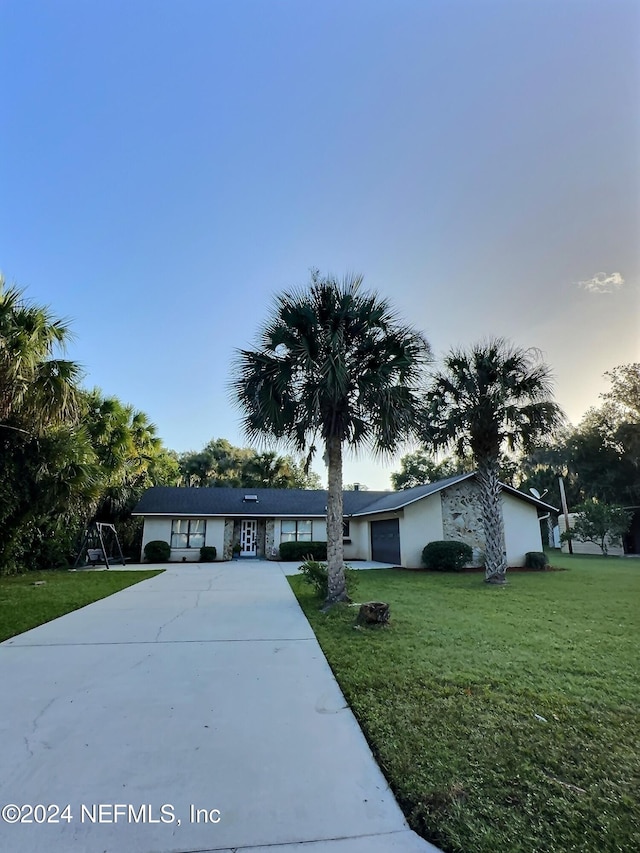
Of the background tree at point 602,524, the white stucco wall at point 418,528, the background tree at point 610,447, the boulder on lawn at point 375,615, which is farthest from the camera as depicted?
the background tree at point 610,447

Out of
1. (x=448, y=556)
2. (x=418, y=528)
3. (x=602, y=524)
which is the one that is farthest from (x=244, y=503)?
(x=602, y=524)

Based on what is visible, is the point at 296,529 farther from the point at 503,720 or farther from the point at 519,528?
the point at 503,720

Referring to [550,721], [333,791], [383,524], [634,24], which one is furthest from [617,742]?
[383,524]

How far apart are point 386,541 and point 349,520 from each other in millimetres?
3788

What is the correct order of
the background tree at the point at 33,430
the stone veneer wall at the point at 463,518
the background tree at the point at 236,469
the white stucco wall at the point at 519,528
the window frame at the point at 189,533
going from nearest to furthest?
the background tree at the point at 33,430, the stone veneer wall at the point at 463,518, the white stucco wall at the point at 519,528, the window frame at the point at 189,533, the background tree at the point at 236,469

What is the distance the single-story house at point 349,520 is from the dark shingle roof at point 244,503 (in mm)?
46

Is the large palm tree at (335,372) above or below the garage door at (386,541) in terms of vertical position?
above

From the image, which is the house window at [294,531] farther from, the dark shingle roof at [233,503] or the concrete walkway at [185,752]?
the concrete walkway at [185,752]

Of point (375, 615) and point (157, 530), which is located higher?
point (157, 530)

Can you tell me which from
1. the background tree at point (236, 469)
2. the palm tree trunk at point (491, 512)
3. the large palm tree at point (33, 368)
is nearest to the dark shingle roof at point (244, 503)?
the palm tree trunk at point (491, 512)

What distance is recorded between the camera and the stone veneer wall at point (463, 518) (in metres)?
16.3

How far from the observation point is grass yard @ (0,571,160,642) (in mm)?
7219

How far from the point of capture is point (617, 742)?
3.14 m

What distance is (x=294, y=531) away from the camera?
20984 mm
